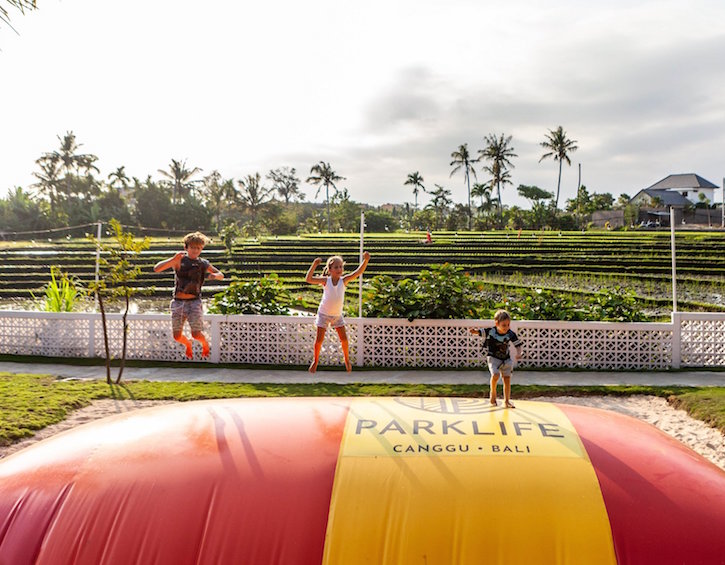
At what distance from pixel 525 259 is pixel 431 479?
24.9 m

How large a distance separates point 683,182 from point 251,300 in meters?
88.4

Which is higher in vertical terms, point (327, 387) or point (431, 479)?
point (431, 479)

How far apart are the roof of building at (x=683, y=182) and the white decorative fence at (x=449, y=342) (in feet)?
263

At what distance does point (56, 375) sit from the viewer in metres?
9.12

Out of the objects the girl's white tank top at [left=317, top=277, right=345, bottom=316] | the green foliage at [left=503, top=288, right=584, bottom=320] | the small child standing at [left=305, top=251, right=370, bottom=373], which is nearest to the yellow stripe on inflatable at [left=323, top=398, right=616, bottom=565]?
the small child standing at [left=305, top=251, right=370, bottom=373]

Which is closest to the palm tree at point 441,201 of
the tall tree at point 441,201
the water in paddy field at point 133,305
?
the tall tree at point 441,201

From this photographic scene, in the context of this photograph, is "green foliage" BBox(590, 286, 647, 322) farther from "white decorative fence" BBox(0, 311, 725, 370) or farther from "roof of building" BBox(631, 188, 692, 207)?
"roof of building" BBox(631, 188, 692, 207)

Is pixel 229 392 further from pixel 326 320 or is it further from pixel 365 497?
pixel 365 497

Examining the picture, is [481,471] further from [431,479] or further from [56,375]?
[56,375]

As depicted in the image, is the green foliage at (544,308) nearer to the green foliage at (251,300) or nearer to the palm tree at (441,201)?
the green foliage at (251,300)

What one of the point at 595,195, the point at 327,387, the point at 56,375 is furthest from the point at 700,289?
the point at 595,195

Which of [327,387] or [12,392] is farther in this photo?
[327,387]

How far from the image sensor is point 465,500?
2281mm

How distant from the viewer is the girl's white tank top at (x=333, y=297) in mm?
6758
